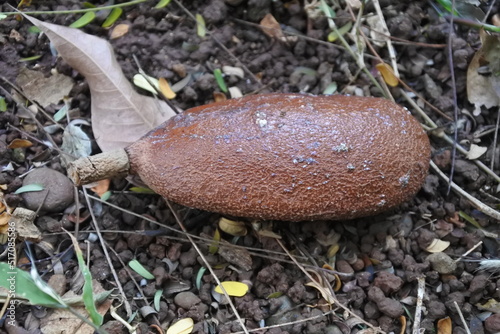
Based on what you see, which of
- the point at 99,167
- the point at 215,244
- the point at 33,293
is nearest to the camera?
the point at 33,293

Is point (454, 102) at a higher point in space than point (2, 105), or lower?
lower

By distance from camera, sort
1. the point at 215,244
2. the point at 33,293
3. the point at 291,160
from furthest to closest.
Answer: the point at 215,244 < the point at 291,160 < the point at 33,293

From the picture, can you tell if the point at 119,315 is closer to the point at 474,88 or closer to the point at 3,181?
the point at 3,181

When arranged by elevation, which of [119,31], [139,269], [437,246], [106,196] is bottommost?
[437,246]

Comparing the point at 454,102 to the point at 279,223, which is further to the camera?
the point at 454,102

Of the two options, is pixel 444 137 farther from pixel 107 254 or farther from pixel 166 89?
pixel 107 254

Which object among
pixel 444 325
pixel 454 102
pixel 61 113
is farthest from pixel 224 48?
pixel 444 325

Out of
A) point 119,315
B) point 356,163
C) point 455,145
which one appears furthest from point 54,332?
point 455,145

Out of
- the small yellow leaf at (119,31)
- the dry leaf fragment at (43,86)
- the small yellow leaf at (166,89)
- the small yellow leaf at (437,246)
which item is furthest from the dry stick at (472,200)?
the dry leaf fragment at (43,86)
